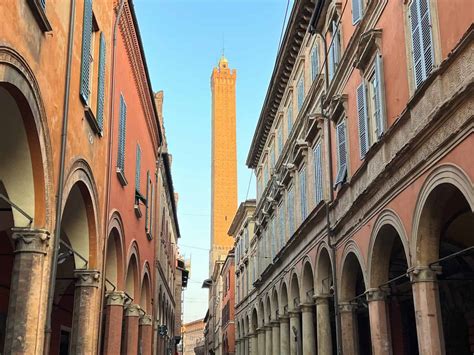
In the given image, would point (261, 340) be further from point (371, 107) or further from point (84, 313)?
point (84, 313)

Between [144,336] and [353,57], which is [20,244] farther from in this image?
[144,336]

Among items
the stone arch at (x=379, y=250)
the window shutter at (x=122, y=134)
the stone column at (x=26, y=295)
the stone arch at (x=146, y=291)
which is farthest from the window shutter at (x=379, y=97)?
the stone arch at (x=146, y=291)

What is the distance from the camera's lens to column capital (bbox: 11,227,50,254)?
8.75 metres

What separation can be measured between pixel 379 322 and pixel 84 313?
6.11m

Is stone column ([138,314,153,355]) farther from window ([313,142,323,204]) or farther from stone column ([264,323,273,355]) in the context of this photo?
window ([313,142,323,204])

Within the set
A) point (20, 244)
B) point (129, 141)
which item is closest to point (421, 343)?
point (20, 244)

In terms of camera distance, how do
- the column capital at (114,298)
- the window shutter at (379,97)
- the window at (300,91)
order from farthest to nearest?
the window at (300,91) < the column capital at (114,298) < the window shutter at (379,97)

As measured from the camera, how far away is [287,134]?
25609mm

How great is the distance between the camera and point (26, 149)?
28.0 feet

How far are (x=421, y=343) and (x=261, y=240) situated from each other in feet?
74.2

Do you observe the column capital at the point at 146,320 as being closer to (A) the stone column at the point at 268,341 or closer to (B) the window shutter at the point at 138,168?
(B) the window shutter at the point at 138,168

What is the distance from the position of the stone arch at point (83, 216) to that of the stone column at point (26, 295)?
254 centimetres

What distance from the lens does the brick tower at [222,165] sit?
90688 millimetres

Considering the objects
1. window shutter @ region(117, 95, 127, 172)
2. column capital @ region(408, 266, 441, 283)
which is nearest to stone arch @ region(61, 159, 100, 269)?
window shutter @ region(117, 95, 127, 172)
